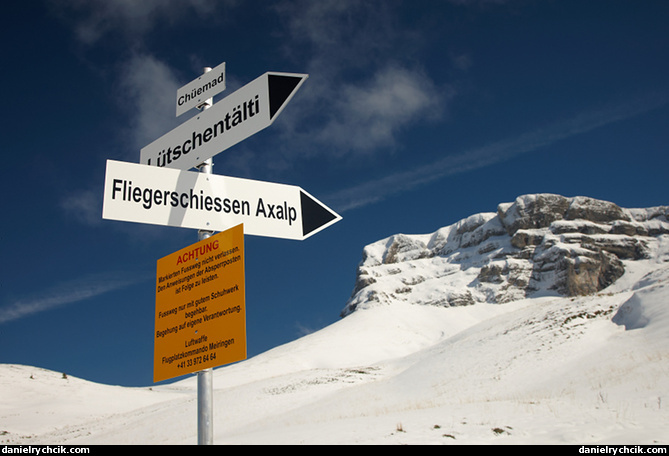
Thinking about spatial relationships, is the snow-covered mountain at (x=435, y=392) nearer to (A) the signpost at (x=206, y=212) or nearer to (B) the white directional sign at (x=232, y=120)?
(A) the signpost at (x=206, y=212)

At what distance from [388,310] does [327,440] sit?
108703mm

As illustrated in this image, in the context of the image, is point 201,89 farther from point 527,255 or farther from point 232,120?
point 527,255

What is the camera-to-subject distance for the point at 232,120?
4.34 meters

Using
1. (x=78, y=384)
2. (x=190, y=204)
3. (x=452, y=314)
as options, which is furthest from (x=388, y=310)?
(x=190, y=204)

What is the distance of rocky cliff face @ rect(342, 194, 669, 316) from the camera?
125438 millimetres

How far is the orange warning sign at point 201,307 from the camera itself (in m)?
3.22

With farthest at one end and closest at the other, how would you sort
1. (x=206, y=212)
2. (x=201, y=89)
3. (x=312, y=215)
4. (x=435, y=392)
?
(x=435, y=392) → (x=201, y=89) → (x=312, y=215) → (x=206, y=212)

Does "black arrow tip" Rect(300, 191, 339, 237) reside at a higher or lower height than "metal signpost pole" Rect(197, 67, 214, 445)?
higher

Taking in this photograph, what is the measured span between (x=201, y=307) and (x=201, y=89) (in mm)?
2245

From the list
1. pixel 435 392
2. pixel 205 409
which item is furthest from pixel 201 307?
pixel 435 392

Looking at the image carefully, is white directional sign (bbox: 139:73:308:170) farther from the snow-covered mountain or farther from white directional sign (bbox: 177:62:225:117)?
the snow-covered mountain

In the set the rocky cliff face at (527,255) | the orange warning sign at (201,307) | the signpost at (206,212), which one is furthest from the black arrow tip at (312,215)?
the rocky cliff face at (527,255)

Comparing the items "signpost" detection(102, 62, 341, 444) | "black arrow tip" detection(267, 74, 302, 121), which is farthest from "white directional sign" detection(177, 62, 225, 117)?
"black arrow tip" detection(267, 74, 302, 121)

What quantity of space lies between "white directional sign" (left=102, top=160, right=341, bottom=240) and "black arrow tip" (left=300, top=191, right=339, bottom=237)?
0.35ft
